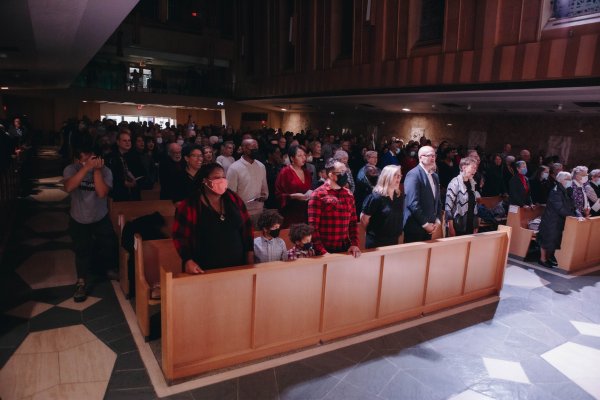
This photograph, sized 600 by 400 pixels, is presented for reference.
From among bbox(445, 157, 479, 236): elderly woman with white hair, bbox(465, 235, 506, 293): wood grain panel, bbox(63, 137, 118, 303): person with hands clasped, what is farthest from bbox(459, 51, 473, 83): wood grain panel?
bbox(63, 137, 118, 303): person with hands clasped

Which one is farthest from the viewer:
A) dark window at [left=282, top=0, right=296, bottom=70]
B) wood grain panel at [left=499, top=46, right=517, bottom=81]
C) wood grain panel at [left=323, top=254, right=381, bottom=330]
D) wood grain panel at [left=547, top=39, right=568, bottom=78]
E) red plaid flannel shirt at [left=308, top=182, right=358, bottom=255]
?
dark window at [left=282, top=0, right=296, bottom=70]

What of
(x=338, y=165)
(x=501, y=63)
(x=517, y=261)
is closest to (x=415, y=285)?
(x=338, y=165)

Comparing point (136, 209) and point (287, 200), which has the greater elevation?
point (287, 200)

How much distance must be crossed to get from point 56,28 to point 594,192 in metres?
7.96

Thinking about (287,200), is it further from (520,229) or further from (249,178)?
(520,229)

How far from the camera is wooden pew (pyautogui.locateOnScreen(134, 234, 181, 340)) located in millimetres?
3510

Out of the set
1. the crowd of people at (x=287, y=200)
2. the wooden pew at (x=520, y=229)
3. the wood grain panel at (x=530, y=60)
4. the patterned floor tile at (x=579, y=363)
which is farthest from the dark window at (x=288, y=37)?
the patterned floor tile at (x=579, y=363)

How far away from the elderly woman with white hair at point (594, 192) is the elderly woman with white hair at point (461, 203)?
2918 millimetres

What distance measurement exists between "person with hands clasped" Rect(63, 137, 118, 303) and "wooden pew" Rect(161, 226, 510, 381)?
154 cm

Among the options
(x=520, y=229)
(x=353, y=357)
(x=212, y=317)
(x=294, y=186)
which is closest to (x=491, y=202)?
(x=520, y=229)

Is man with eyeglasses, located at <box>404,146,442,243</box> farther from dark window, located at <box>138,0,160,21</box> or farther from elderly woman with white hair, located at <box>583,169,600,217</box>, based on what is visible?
dark window, located at <box>138,0,160,21</box>

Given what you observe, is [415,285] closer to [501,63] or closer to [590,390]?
[590,390]

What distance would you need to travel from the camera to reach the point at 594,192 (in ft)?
21.8

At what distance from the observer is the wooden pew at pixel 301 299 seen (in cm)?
299
